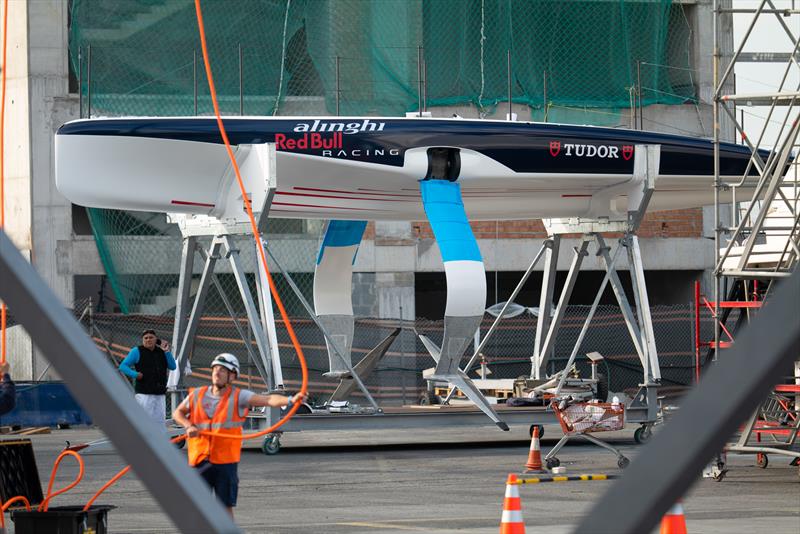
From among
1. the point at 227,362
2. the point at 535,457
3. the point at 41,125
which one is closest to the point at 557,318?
the point at 535,457

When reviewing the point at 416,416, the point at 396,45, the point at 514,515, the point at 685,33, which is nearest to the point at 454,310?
the point at 416,416

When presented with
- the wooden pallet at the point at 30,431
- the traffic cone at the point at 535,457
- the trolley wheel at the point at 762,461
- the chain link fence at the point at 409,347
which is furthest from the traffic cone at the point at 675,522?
the chain link fence at the point at 409,347

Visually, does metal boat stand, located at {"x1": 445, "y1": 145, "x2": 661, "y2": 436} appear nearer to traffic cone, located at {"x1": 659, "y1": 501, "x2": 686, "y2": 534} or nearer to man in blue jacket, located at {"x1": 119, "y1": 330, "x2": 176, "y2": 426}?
man in blue jacket, located at {"x1": 119, "y1": 330, "x2": 176, "y2": 426}

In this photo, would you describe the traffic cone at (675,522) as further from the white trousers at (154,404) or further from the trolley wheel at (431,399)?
the trolley wheel at (431,399)

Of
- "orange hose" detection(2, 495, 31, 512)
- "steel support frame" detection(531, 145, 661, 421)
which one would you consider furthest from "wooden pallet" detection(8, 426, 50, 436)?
"orange hose" detection(2, 495, 31, 512)

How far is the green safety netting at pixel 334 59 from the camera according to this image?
30766 mm

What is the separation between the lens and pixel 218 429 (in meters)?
9.26

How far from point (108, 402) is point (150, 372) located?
1387 centimetres

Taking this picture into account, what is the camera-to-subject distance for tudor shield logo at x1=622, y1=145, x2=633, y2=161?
1966 centimetres

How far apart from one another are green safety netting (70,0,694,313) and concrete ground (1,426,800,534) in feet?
40.9

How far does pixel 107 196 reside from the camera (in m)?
17.4

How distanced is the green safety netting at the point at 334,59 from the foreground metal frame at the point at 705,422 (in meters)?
26.6

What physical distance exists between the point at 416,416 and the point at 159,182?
460 cm

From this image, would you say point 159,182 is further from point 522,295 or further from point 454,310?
point 522,295
